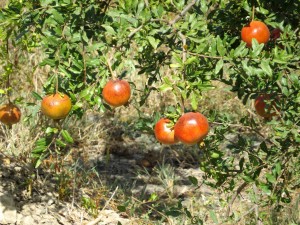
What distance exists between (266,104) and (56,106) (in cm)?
104

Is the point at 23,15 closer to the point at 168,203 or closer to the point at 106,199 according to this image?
the point at 106,199

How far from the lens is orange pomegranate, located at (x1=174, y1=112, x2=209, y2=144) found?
149 centimetres

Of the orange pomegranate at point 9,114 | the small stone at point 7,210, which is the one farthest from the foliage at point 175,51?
the small stone at point 7,210

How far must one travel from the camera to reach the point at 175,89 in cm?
162

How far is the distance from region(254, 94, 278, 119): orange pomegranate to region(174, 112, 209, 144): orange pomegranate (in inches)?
34.2

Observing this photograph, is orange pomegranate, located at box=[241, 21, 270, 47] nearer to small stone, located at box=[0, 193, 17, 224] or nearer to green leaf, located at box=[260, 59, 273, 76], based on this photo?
green leaf, located at box=[260, 59, 273, 76]

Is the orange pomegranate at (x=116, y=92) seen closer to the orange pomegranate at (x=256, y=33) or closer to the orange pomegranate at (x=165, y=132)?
the orange pomegranate at (x=165, y=132)

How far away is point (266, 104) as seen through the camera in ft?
7.80

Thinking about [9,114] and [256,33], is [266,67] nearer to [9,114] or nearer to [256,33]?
[256,33]

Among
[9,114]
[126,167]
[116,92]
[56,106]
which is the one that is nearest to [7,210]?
[9,114]

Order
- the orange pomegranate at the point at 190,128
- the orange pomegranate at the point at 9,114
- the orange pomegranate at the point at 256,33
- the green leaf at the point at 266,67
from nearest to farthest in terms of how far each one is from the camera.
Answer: the orange pomegranate at the point at 190,128 < the green leaf at the point at 266,67 < the orange pomegranate at the point at 256,33 < the orange pomegranate at the point at 9,114

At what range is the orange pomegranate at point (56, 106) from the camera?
5.76 feet

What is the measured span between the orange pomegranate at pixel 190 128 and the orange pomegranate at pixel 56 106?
44cm

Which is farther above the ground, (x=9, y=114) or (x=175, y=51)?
(x=175, y=51)
